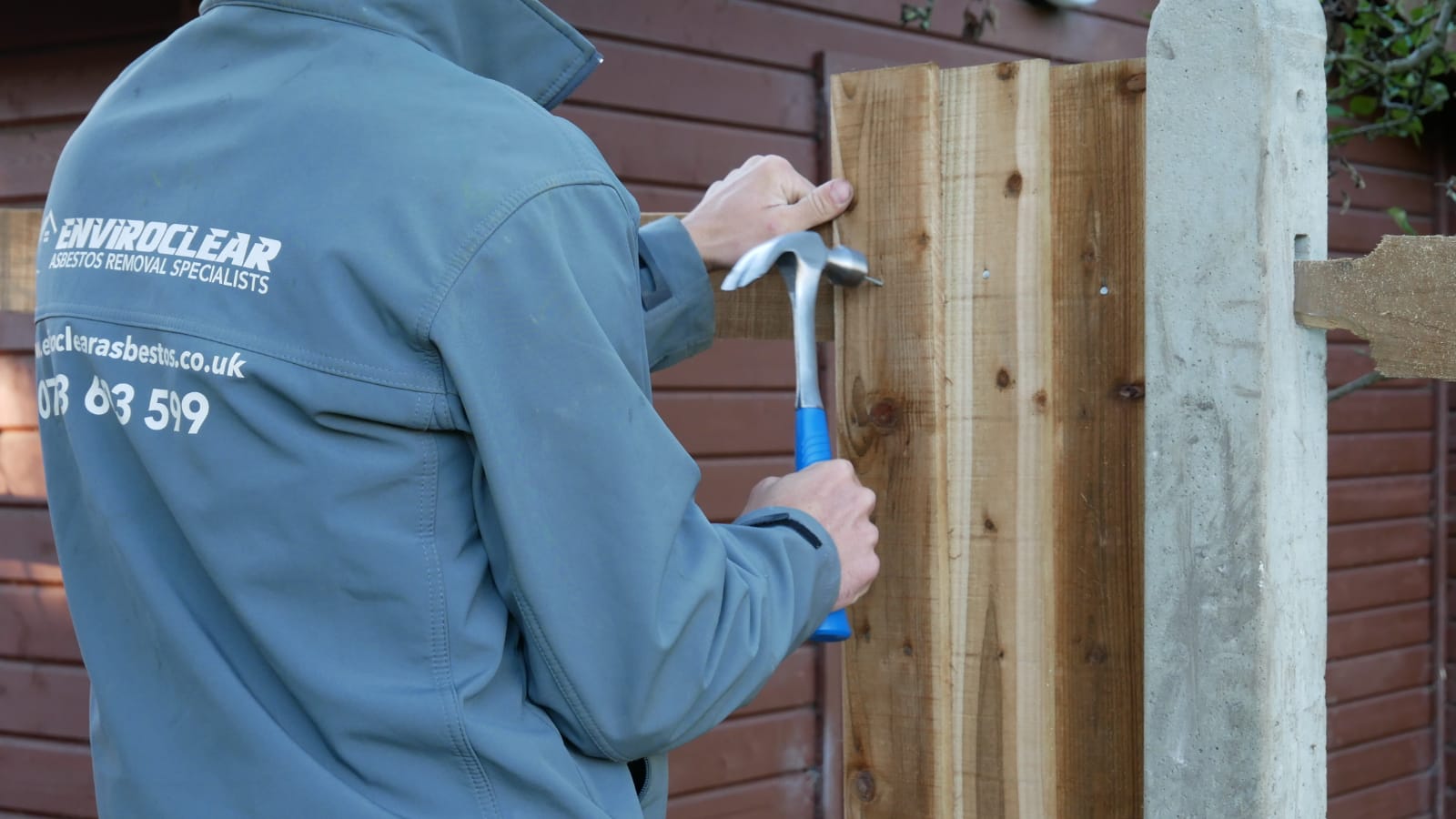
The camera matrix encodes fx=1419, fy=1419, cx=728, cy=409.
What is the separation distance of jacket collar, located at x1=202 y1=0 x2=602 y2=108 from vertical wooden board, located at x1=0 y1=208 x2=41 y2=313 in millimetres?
1185

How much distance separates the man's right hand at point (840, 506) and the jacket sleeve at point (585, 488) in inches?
9.6

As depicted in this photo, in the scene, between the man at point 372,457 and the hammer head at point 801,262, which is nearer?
the man at point 372,457

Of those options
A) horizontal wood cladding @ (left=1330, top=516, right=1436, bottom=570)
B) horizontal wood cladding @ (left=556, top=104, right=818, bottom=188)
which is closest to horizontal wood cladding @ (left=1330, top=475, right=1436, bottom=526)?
horizontal wood cladding @ (left=1330, top=516, right=1436, bottom=570)

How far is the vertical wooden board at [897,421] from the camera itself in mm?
1783

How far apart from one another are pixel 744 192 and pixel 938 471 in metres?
0.42

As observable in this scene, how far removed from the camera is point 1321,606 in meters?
1.62

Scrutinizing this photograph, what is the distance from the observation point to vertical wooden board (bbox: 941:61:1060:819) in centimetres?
175

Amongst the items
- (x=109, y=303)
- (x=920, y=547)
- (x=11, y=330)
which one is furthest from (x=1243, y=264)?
(x=11, y=330)

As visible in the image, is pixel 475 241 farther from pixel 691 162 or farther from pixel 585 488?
pixel 691 162

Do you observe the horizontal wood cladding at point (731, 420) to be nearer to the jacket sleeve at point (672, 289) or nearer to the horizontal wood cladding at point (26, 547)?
the horizontal wood cladding at point (26, 547)

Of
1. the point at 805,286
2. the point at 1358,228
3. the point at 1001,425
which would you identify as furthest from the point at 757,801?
the point at 1358,228

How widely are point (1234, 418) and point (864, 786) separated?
2.29 ft

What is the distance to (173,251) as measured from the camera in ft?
4.17

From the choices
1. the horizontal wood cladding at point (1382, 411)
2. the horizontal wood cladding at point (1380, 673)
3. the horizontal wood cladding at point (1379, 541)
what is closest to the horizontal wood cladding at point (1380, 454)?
the horizontal wood cladding at point (1382, 411)
